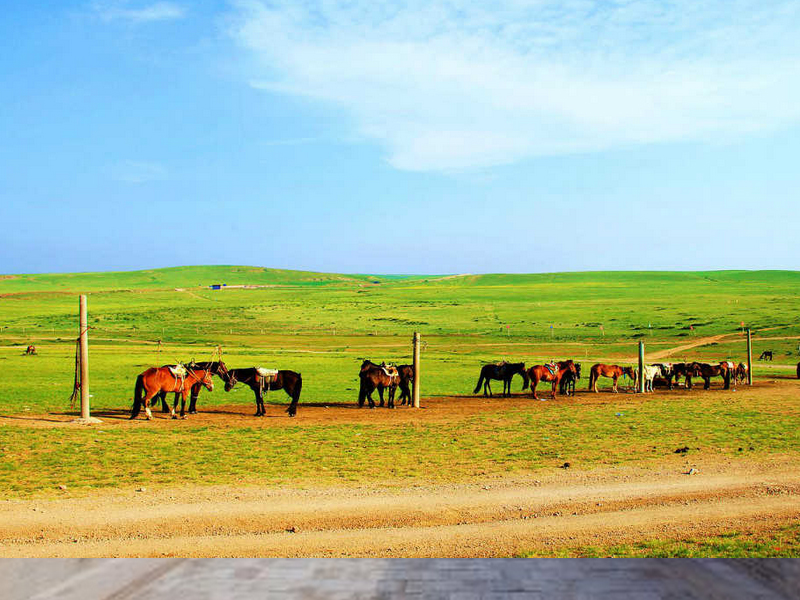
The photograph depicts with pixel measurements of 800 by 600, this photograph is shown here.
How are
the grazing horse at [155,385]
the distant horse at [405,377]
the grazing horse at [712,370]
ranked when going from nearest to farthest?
1. the grazing horse at [155,385]
2. the distant horse at [405,377]
3. the grazing horse at [712,370]

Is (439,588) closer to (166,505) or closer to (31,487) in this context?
(166,505)

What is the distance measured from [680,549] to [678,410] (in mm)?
15573

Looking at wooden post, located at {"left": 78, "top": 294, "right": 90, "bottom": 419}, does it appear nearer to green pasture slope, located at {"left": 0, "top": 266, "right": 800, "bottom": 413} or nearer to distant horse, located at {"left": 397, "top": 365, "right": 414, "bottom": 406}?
green pasture slope, located at {"left": 0, "top": 266, "right": 800, "bottom": 413}

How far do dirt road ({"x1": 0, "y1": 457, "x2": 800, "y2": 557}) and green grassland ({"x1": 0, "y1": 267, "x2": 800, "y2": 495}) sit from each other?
4.47 ft

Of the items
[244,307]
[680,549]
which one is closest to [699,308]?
[244,307]

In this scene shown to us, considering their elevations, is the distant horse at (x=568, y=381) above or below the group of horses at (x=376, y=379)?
below

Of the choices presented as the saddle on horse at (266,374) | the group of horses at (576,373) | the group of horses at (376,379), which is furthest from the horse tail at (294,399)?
the group of horses at (576,373)

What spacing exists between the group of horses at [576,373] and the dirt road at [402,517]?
574 inches

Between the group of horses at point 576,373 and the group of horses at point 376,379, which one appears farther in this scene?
the group of horses at point 576,373

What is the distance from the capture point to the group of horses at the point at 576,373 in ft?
86.5

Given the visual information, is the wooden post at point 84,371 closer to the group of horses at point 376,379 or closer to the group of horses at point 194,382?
the group of horses at point 194,382

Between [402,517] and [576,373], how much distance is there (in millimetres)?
19291

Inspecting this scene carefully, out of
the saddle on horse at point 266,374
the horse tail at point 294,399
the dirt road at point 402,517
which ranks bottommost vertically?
the dirt road at point 402,517

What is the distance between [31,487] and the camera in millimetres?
10914
